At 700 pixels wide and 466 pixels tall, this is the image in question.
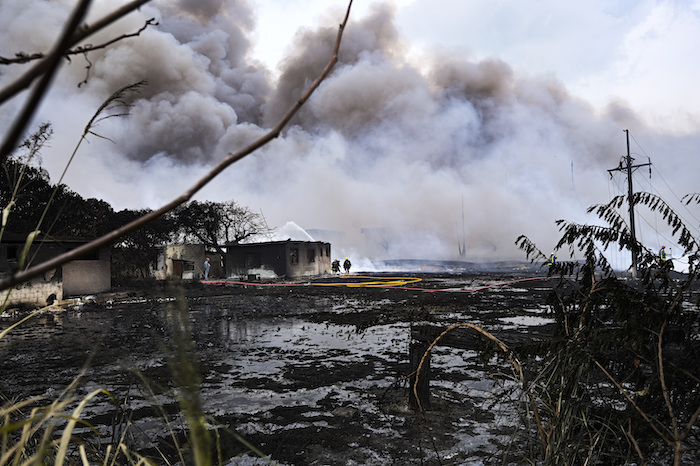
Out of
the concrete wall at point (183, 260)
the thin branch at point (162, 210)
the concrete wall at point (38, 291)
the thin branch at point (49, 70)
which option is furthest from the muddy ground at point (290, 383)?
the concrete wall at point (183, 260)

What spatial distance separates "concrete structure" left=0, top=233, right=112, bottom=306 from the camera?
650 inches

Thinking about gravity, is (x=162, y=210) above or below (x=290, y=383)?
above

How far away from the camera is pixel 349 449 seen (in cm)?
448

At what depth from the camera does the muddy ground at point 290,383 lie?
14.0ft

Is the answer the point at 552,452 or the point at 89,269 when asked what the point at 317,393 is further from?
the point at 89,269

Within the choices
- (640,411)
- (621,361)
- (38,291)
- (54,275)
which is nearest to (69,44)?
(640,411)

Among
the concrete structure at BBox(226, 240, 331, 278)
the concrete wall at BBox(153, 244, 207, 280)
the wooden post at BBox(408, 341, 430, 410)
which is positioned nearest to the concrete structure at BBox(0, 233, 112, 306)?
the wooden post at BBox(408, 341, 430, 410)

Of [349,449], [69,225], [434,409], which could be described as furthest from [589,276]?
[69,225]

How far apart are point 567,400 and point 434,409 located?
3.46 metres

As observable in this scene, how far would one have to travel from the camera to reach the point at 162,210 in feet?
1.98

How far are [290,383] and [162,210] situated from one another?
6.56m

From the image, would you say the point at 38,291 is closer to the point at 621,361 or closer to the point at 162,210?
the point at 621,361

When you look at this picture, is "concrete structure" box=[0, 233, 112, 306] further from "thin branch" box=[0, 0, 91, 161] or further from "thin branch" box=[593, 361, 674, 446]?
"thin branch" box=[0, 0, 91, 161]

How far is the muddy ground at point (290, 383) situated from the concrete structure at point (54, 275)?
12.3ft
